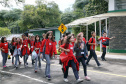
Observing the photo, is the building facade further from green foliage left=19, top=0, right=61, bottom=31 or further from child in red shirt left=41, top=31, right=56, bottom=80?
green foliage left=19, top=0, right=61, bottom=31

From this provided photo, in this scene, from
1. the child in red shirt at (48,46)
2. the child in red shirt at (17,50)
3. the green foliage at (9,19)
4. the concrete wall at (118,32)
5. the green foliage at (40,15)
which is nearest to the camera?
the child in red shirt at (48,46)

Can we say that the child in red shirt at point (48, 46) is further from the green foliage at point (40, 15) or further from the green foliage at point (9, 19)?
the green foliage at point (9, 19)

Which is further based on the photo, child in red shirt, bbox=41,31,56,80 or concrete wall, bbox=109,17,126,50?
concrete wall, bbox=109,17,126,50

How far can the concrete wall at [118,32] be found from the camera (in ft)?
51.3

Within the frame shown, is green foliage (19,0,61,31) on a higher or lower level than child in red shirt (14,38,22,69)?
higher

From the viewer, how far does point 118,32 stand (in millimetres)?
15844

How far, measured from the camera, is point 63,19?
5372 cm

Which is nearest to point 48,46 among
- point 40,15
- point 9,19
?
point 40,15

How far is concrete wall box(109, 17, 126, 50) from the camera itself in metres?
15.6

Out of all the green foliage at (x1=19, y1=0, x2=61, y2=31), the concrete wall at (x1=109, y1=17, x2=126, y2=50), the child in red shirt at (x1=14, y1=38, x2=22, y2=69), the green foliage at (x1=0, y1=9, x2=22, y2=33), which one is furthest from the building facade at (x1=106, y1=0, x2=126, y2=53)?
the green foliage at (x1=0, y1=9, x2=22, y2=33)

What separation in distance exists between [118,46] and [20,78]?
10783 mm

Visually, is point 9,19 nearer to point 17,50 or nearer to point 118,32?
point 118,32

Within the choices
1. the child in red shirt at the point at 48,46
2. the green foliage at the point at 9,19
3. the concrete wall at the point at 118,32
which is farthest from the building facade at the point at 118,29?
the green foliage at the point at 9,19

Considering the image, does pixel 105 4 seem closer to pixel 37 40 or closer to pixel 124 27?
pixel 124 27
